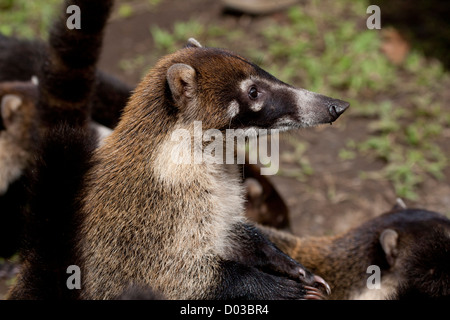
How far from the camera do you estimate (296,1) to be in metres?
8.52

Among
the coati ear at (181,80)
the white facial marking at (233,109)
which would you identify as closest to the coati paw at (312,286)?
the white facial marking at (233,109)

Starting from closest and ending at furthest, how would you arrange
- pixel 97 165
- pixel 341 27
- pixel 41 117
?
pixel 97 165
pixel 41 117
pixel 341 27

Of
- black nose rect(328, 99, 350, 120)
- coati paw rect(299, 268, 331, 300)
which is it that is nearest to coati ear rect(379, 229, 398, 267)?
coati paw rect(299, 268, 331, 300)

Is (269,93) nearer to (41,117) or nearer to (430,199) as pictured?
(41,117)

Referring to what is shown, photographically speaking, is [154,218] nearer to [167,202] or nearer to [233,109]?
[167,202]

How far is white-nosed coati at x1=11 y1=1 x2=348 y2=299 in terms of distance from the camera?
10.3 feet

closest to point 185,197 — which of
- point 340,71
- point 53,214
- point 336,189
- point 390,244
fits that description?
point 53,214

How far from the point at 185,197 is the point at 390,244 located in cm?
152

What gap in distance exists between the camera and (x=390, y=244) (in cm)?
A: 385

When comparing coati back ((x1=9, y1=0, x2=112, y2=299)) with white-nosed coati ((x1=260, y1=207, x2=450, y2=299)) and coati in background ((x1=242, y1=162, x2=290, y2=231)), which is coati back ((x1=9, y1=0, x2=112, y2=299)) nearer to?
white-nosed coati ((x1=260, y1=207, x2=450, y2=299))

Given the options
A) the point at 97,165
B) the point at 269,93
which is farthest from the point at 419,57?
the point at 97,165

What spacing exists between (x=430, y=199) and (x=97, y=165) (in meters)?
3.64

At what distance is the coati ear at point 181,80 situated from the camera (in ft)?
10.3
